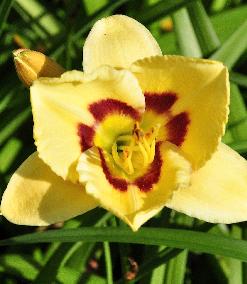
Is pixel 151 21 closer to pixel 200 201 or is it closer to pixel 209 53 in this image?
pixel 209 53

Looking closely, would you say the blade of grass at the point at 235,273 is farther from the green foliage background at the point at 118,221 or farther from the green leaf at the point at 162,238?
the green leaf at the point at 162,238

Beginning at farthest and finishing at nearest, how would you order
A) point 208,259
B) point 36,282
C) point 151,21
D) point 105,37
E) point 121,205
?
1. point 208,259
2. point 151,21
3. point 36,282
4. point 105,37
5. point 121,205

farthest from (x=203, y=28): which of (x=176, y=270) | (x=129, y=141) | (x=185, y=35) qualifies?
(x=176, y=270)

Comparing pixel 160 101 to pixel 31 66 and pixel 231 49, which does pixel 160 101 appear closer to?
pixel 31 66

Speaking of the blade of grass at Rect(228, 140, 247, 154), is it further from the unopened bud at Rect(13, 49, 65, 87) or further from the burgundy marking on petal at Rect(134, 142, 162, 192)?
the unopened bud at Rect(13, 49, 65, 87)

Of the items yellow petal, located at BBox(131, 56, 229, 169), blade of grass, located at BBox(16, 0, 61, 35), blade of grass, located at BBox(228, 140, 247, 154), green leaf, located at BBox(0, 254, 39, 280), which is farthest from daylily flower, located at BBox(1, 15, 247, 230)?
blade of grass, located at BBox(16, 0, 61, 35)

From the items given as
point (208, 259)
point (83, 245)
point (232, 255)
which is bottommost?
point (208, 259)

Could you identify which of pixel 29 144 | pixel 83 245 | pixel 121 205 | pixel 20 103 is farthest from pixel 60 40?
pixel 121 205

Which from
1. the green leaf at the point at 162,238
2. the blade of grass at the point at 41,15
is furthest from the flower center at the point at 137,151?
the blade of grass at the point at 41,15
